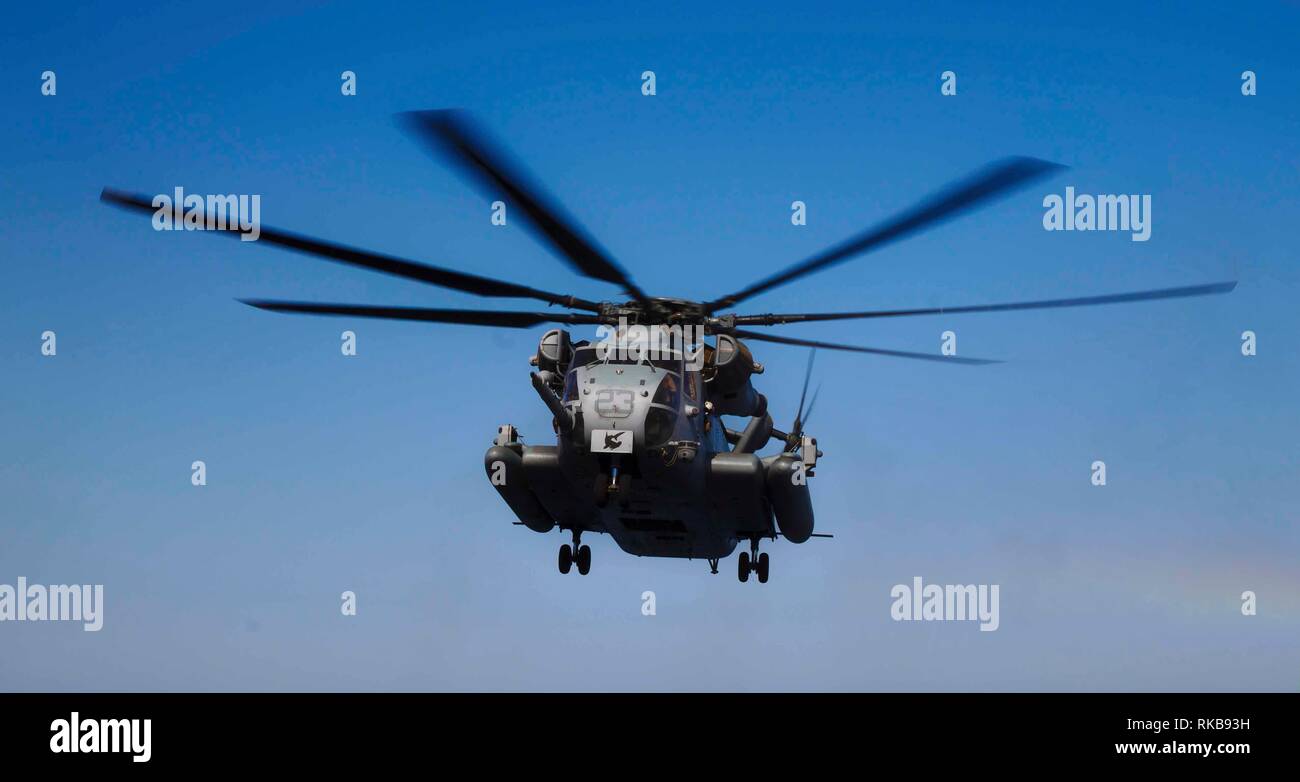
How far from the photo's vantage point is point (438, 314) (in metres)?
33.9

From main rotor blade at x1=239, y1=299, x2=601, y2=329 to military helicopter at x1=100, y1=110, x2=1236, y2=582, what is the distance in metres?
0.04

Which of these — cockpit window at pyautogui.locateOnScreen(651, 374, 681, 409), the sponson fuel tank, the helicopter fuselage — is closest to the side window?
the helicopter fuselage

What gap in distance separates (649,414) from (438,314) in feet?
16.2

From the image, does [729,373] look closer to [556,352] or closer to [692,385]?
[692,385]

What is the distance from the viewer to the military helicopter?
105 feet

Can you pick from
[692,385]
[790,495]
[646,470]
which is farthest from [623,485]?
[790,495]

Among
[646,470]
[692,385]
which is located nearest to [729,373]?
[692,385]

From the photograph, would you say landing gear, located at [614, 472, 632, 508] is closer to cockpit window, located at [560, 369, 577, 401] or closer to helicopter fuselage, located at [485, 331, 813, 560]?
helicopter fuselage, located at [485, 331, 813, 560]

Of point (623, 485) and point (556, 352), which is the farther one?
point (556, 352)

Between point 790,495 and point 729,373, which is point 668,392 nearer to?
point 729,373

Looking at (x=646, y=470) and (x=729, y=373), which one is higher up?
(x=729, y=373)
